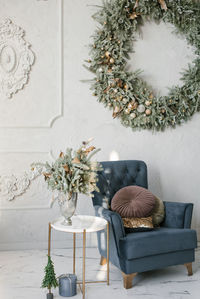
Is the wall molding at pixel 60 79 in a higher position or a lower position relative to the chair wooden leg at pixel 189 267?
higher

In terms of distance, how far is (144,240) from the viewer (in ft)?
8.39

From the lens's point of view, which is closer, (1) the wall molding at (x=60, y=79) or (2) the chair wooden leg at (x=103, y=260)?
(2) the chair wooden leg at (x=103, y=260)

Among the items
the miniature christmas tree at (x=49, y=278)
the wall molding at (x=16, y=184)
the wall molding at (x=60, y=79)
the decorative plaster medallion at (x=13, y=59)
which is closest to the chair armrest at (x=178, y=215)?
the miniature christmas tree at (x=49, y=278)

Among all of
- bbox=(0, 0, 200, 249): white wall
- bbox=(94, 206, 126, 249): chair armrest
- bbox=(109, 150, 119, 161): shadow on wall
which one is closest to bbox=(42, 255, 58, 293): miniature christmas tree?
bbox=(94, 206, 126, 249): chair armrest

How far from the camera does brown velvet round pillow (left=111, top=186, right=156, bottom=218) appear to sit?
2.82m

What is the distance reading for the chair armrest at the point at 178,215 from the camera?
2.91 m

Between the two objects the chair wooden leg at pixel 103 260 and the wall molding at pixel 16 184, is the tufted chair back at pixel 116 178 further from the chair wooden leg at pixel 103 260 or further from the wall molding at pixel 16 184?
the wall molding at pixel 16 184

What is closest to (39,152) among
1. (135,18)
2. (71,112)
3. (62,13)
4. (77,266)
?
(71,112)

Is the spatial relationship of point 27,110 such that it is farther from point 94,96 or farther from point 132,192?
point 132,192

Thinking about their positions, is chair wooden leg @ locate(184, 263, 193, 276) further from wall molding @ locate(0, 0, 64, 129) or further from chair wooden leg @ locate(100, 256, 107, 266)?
wall molding @ locate(0, 0, 64, 129)

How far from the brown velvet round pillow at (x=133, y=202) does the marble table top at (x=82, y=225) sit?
265 mm

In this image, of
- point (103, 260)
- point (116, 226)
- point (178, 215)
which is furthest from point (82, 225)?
point (178, 215)

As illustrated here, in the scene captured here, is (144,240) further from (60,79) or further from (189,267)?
(60,79)

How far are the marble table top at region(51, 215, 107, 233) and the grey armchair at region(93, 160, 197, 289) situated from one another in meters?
0.11
